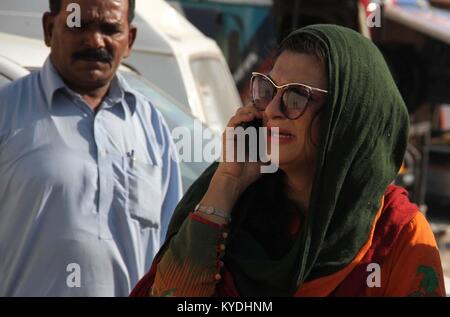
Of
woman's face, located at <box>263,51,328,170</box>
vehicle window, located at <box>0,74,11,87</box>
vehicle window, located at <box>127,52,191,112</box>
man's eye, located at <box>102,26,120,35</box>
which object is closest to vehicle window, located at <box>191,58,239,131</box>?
vehicle window, located at <box>127,52,191,112</box>

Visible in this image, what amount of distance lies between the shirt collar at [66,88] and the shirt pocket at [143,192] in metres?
0.21

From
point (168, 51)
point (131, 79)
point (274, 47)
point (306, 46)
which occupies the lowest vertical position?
point (274, 47)

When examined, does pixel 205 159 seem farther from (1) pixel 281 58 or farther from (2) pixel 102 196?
(1) pixel 281 58

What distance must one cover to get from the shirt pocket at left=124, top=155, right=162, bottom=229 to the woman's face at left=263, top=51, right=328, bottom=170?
38.9 inches

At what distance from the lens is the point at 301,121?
2264mm

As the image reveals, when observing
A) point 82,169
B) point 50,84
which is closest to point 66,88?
point 50,84

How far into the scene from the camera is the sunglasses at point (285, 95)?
2.24 m

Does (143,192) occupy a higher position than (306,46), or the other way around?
(306,46)

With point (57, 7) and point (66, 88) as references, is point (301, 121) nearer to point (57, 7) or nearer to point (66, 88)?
point (66, 88)

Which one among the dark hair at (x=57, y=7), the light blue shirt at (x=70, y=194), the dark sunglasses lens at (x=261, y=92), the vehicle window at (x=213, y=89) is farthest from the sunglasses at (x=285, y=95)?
the vehicle window at (x=213, y=89)

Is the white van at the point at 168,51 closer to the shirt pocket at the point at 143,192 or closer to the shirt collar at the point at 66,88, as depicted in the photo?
the shirt collar at the point at 66,88

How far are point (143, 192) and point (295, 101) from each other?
1084mm

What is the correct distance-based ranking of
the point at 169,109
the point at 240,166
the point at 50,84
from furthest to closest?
the point at 169,109 → the point at 50,84 → the point at 240,166

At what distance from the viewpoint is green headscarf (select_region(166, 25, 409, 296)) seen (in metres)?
2.17
